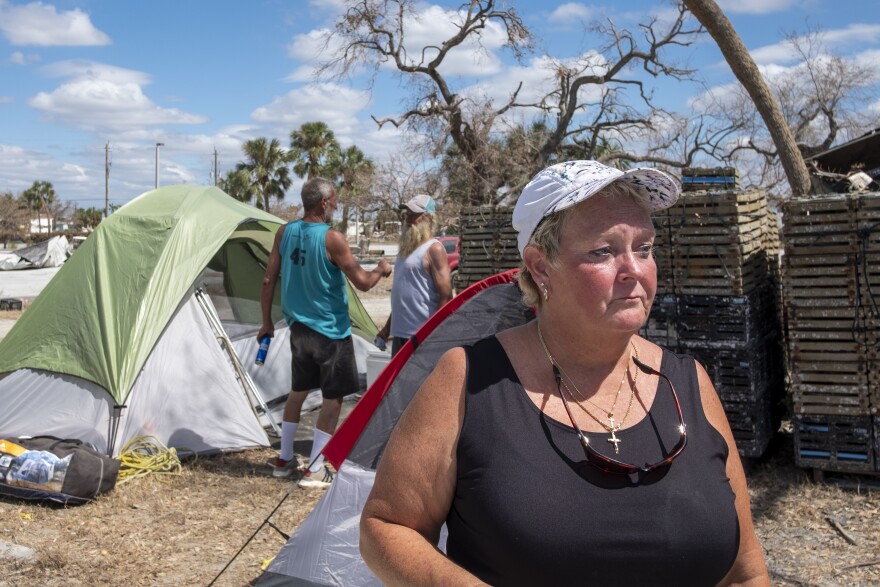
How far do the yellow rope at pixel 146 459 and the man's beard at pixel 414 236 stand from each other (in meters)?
2.13

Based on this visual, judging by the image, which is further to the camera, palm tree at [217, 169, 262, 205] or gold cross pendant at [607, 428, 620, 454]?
palm tree at [217, 169, 262, 205]

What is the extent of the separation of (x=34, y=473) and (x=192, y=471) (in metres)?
1.02

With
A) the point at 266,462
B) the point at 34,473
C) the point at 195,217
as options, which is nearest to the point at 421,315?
the point at 266,462

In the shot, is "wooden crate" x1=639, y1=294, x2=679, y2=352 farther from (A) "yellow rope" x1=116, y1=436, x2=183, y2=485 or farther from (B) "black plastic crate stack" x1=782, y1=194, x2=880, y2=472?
(A) "yellow rope" x1=116, y1=436, x2=183, y2=485

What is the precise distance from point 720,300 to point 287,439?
296 centimetres

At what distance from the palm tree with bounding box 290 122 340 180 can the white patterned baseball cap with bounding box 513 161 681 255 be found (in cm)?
3924

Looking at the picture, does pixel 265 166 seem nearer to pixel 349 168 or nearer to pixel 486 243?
pixel 349 168

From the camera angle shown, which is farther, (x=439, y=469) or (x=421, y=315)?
(x=421, y=315)

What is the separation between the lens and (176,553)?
4.28 m

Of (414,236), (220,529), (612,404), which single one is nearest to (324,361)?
(414,236)

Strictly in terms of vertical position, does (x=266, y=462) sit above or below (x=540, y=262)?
below

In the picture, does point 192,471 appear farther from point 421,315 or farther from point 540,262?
point 540,262

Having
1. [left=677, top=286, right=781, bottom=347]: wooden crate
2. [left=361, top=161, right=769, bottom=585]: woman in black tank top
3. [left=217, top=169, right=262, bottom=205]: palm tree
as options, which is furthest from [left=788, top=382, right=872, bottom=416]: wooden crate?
[left=217, top=169, right=262, bottom=205]: palm tree

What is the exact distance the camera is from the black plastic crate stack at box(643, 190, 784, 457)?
4941 mm
